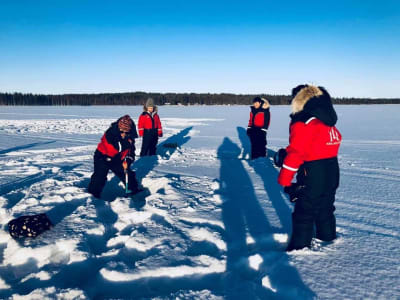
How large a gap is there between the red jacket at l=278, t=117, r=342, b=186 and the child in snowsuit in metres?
2.80

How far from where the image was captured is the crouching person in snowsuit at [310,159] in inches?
105

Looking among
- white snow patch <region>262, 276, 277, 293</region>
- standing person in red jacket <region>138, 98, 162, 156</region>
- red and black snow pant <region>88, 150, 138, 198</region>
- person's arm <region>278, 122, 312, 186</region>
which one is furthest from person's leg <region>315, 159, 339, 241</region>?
standing person in red jacket <region>138, 98, 162, 156</region>

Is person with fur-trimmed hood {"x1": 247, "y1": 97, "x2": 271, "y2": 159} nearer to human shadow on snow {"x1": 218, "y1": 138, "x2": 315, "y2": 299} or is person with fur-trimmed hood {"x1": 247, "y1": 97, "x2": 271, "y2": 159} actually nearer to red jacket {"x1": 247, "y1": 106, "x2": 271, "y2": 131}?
red jacket {"x1": 247, "y1": 106, "x2": 271, "y2": 131}

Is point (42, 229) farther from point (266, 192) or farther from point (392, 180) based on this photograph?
point (392, 180)

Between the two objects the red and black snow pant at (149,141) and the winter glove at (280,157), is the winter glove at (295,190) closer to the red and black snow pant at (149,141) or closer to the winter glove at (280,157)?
the winter glove at (280,157)

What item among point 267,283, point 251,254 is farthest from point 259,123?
point 267,283

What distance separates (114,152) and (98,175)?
18.8 inches

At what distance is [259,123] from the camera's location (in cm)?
Result: 780

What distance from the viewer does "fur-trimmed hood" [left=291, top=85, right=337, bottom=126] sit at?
2.66 metres

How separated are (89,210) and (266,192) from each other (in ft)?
9.80

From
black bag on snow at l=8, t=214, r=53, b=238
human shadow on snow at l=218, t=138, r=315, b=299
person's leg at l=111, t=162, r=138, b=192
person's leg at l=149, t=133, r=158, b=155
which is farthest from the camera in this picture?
person's leg at l=149, t=133, r=158, b=155

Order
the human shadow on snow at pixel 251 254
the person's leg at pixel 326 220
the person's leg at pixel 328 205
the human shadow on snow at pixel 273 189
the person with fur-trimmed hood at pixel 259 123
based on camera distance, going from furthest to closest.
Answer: the person with fur-trimmed hood at pixel 259 123 → the human shadow on snow at pixel 273 189 → the person's leg at pixel 326 220 → the person's leg at pixel 328 205 → the human shadow on snow at pixel 251 254

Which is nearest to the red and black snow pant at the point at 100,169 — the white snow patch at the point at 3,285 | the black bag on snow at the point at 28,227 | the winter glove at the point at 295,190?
the black bag on snow at the point at 28,227

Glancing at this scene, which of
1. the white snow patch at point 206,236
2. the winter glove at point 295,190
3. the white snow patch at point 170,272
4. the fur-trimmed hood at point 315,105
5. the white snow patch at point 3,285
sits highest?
the fur-trimmed hood at point 315,105
